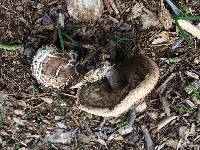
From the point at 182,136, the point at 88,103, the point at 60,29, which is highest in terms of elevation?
the point at 60,29

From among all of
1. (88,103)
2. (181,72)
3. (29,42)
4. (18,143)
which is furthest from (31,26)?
(181,72)

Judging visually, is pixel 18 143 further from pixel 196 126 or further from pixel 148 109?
pixel 196 126

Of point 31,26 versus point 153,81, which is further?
point 31,26

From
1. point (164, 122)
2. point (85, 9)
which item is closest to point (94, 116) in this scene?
point (164, 122)

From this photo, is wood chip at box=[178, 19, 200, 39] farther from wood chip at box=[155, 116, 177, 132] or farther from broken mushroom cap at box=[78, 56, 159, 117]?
wood chip at box=[155, 116, 177, 132]

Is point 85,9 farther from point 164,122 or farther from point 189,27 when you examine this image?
point 164,122

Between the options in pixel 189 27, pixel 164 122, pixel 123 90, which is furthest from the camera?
pixel 164 122
